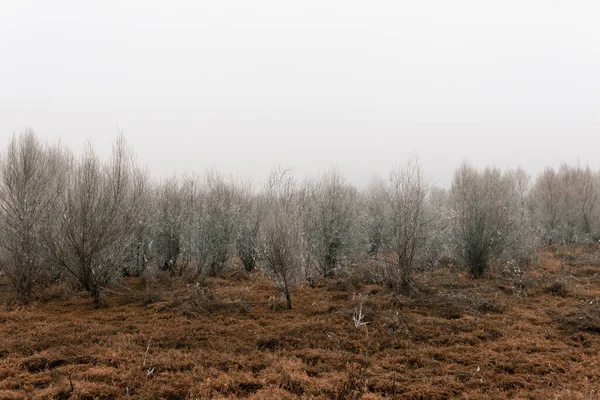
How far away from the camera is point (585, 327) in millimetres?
7230

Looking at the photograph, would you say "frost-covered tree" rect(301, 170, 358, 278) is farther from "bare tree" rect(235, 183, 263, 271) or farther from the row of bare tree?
"bare tree" rect(235, 183, 263, 271)

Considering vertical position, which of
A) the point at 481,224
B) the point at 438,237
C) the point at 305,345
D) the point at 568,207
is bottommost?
the point at 305,345

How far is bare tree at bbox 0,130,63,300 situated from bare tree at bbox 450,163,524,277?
13.5m

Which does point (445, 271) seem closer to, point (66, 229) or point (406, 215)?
point (406, 215)

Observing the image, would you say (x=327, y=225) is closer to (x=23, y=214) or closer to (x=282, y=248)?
(x=282, y=248)

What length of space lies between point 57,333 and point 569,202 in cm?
2892

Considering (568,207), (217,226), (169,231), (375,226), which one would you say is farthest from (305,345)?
(568,207)

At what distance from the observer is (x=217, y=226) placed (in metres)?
13.3

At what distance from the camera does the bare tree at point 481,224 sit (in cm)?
1231

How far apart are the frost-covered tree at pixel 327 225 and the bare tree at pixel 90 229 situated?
6264 millimetres

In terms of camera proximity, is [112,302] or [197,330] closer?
[197,330]

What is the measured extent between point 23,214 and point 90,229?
8.17 ft

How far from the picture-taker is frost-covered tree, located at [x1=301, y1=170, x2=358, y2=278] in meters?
13.0

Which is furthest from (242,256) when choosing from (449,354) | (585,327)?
(585,327)
